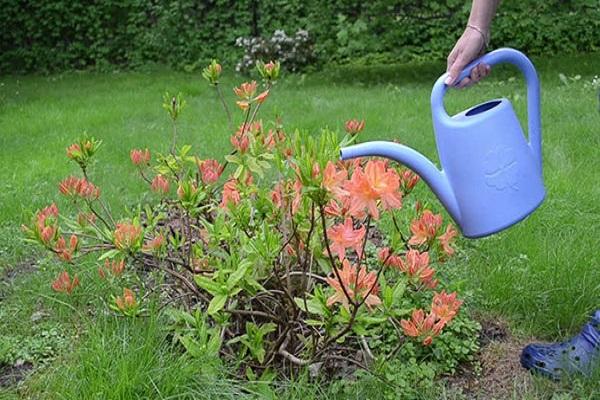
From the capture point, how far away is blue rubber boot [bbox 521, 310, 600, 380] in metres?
2.04

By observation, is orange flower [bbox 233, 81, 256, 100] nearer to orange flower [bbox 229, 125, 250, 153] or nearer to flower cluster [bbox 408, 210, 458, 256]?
orange flower [bbox 229, 125, 250, 153]

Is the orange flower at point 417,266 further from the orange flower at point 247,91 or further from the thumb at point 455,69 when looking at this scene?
the orange flower at point 247,91

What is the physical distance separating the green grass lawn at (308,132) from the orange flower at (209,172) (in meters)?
0.29

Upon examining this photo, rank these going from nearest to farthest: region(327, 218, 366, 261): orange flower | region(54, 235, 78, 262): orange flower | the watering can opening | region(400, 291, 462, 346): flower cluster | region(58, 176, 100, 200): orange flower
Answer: region(327, 218, 366, 261): orange flower → region(400, 291, 462, 346): flower cluster → the watering can opening → region(54, 235, 78, 262): orange flower → region(58, 176, 100, 200): orange flower

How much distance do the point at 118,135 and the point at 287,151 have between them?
3.53 m

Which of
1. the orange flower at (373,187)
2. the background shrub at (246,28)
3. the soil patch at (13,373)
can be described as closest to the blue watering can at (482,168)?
the orange flower at (373,187)

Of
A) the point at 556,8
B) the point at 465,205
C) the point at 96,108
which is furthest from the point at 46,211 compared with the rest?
the point at 556,8

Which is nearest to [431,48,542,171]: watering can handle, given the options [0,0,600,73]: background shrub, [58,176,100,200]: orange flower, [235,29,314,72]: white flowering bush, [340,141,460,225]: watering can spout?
[340,141,460,225]: watering can spout

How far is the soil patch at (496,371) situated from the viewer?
2.07 meters

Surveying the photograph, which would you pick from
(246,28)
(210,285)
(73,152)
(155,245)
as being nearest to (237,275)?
(210,285)

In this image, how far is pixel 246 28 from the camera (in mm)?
10125

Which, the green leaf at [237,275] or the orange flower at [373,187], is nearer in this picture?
the orange flower at [373,187]

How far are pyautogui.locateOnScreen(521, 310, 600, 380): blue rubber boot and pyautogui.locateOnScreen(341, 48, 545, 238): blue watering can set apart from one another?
1.47 ft

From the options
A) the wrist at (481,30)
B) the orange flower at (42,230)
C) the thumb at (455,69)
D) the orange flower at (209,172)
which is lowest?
the orange flower at (209,172)
